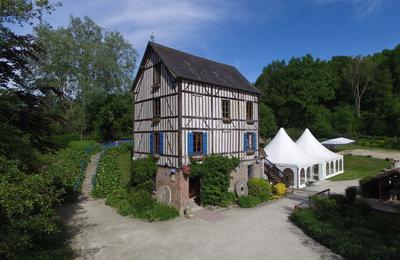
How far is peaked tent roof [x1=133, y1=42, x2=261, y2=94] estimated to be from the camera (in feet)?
48.8

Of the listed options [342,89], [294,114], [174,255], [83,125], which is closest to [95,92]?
[83,125]

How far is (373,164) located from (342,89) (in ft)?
99.8

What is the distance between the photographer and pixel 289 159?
20.8 metres

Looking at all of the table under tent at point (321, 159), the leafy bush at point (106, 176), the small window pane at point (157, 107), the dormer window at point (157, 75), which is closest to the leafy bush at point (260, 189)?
the table under tent at point (321, 159)

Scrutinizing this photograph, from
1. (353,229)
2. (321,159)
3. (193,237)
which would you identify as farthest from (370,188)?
(193,237)

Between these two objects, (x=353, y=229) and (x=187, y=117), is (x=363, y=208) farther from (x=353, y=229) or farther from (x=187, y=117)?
(x=187, y=117)

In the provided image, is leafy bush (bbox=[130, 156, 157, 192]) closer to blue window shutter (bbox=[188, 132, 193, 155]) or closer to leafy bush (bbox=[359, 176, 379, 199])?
blue window shutter (bbox=[188, 132, 193, 155])

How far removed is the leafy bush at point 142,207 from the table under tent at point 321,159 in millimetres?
13886

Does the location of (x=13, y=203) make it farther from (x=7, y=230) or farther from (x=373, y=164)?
(x=373, y=164)

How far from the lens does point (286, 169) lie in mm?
20828

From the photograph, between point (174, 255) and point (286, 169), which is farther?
point (286, 169)

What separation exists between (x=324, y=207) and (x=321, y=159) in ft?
36.5

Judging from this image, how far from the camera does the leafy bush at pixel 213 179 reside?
14.6 metres

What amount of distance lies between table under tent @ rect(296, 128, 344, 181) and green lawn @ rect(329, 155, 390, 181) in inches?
30.2
